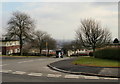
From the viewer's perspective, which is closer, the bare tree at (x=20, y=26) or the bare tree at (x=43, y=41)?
the bare tree at (x=20, y=26)

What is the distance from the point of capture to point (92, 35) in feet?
175

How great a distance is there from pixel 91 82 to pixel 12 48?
66.8 metres

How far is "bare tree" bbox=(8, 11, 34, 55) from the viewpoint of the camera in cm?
5220

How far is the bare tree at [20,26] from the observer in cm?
5220

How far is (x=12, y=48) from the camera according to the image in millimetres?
74812

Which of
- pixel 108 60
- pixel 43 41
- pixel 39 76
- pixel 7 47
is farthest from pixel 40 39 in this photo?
pixel 39 76

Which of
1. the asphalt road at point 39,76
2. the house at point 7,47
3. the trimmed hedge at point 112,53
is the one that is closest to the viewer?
the asphalt road at point 39,76

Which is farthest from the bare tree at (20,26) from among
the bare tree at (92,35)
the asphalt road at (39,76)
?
the asphalt road at (39,76)

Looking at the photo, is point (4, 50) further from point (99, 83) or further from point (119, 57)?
point (99, 83)

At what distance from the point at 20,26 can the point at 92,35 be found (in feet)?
62.2

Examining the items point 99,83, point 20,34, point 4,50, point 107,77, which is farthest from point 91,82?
point 4,50

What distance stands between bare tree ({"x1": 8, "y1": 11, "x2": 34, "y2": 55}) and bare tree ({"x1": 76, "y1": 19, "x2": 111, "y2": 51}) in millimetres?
14039

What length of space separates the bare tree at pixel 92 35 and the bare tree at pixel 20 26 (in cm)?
1404

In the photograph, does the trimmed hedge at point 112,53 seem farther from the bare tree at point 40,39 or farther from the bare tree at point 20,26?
the bare tree at point 40,39
